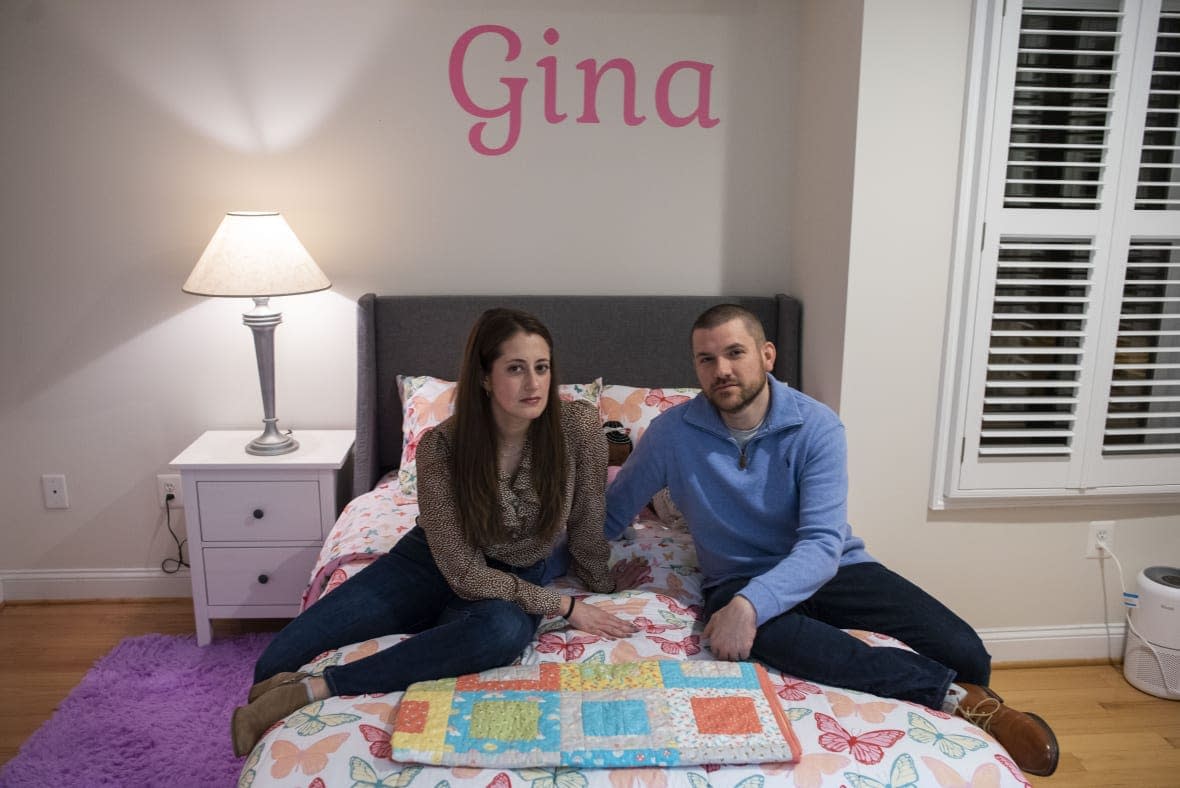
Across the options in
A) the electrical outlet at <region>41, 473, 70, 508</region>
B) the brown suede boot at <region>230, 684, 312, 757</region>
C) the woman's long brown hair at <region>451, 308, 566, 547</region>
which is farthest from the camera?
the electrical outlet at <region>41, 473, 70, 508</region>

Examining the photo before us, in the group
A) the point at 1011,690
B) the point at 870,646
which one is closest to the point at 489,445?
the point at 870,646

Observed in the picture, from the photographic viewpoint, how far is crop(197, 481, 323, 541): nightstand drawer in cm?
285

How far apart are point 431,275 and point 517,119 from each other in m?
0.56

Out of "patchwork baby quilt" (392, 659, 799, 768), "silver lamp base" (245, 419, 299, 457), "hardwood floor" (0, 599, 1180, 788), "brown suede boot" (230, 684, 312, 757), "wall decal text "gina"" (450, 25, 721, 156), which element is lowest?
"hardwood floor" (0, 599, 1180, 788)

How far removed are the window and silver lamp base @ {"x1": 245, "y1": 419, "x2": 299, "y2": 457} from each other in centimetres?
191

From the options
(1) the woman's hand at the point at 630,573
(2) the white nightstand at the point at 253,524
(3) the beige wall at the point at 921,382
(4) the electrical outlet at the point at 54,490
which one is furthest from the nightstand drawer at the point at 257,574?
(3) the beige wall at the point at 921,382

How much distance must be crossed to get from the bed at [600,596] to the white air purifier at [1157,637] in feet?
3.78

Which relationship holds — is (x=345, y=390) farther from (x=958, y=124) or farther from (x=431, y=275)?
(x=958, y=124)

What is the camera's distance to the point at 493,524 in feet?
6.79

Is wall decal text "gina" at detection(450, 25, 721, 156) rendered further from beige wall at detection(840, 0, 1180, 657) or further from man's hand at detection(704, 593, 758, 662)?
man's hand at detection(704, 593, 758, 662)

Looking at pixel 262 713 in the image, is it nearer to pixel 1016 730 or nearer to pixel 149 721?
pixel 149 721

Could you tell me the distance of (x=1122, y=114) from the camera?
2529 millimetres

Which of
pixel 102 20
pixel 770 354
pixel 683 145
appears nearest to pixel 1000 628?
pixel 770 354

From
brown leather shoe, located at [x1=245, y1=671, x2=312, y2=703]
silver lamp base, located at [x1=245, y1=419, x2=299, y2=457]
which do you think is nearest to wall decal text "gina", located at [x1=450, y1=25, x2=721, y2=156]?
silver lamp base, located at [x1=245, y1=419, x2=299, y2=457]
